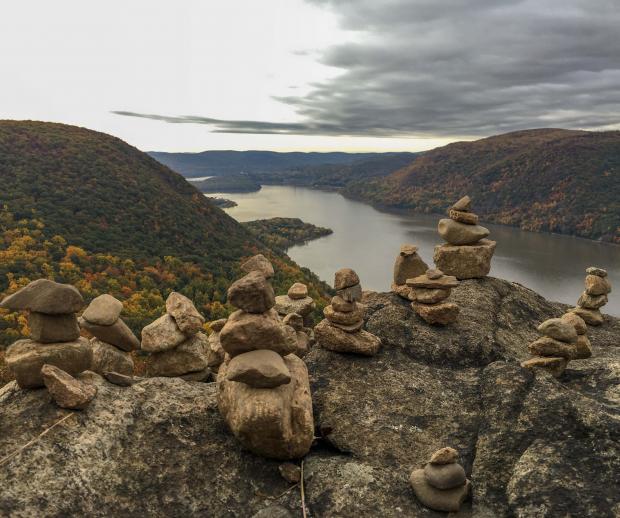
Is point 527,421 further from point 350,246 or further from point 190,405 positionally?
point 350,246

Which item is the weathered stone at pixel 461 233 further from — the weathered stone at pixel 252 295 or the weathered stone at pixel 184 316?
the weathered stone at pixel 184 316

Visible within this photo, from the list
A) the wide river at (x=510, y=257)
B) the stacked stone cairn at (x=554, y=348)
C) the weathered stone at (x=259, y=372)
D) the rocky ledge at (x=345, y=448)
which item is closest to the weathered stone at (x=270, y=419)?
the weathered stone at (x=259, y=372)

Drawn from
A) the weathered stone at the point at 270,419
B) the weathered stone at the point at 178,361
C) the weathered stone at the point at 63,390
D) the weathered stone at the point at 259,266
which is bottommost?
the weathered stone at the point at 178,361

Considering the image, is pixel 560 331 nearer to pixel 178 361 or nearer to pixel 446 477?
pixel 446 477

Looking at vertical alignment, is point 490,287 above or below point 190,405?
above

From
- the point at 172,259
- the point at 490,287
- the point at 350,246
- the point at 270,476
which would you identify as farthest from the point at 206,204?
the point at 270,476

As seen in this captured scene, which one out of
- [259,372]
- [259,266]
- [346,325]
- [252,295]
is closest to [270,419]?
[259,372]

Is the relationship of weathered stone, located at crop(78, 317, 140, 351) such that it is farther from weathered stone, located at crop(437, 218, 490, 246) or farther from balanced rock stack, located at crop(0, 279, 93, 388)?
weathered stone, located at crop(437, 218, 490, 246)
